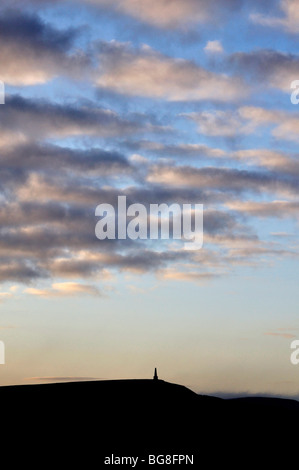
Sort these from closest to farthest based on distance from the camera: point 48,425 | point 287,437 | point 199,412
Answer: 1. point 48,425
2. point 199,412
3. point 287,437

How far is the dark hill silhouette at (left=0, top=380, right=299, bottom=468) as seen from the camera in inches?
5305

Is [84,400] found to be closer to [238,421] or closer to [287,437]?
[238,421]

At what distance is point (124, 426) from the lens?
141 m

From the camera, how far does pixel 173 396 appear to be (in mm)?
149750

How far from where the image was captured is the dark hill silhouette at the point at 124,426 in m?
135
